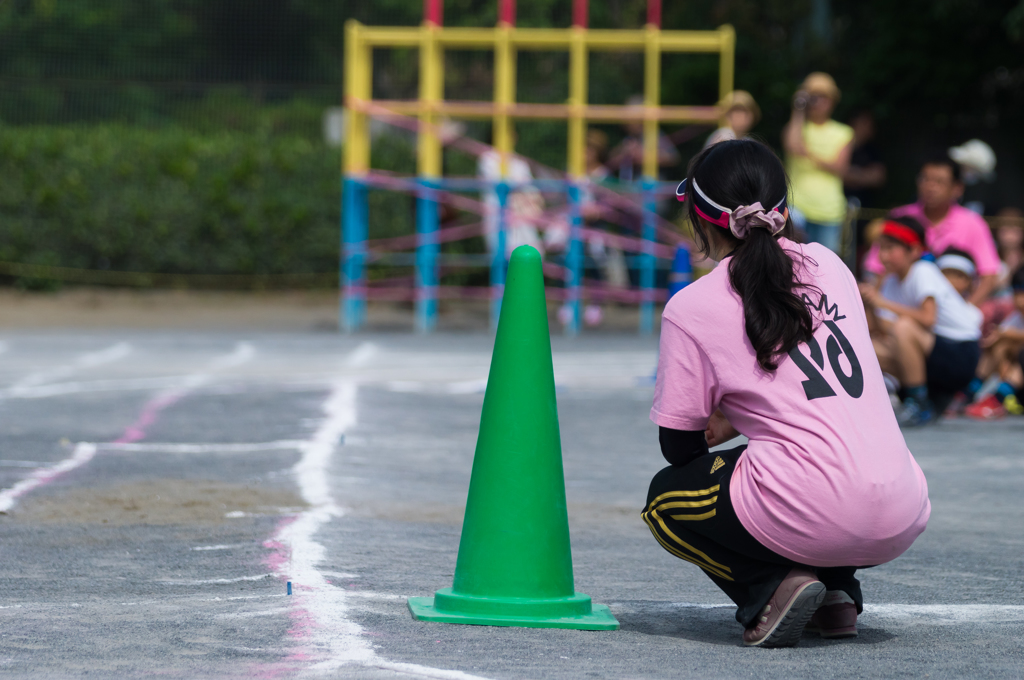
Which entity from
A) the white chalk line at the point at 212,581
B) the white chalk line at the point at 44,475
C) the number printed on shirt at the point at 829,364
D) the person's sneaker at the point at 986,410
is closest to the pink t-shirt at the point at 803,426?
the number printed on shirt at the point at 829,364

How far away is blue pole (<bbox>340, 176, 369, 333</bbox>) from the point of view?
44.4 ft

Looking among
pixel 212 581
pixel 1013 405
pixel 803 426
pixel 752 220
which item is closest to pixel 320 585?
pixel 212 581

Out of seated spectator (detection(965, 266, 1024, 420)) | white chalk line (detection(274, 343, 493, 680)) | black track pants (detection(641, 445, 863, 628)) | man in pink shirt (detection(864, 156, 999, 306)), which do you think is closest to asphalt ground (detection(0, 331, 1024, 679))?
white chalk line (detection(274, 343, 493, 680))

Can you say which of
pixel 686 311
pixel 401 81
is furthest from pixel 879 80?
pixel 686 311

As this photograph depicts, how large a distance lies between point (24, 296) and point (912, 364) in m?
11.7

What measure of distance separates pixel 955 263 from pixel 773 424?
18.0 ft

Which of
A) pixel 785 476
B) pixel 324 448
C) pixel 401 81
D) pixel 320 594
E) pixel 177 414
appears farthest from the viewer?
pixel 401 81

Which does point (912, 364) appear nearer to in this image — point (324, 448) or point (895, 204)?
point (324, 448)

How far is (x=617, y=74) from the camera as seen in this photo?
17359 millimetres

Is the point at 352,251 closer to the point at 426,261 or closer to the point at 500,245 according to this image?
the point at 426,261

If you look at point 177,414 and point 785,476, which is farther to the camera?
point 177,414

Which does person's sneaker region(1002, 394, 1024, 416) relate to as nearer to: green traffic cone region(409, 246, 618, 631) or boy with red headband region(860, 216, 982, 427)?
boy with red headband region(860, 216, 982, 427)

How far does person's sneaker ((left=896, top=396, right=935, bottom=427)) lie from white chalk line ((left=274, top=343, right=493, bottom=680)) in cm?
303

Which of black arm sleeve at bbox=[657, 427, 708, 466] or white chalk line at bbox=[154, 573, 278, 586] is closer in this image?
black arm sleeve at bbox=[657, 427, 708, 466]
